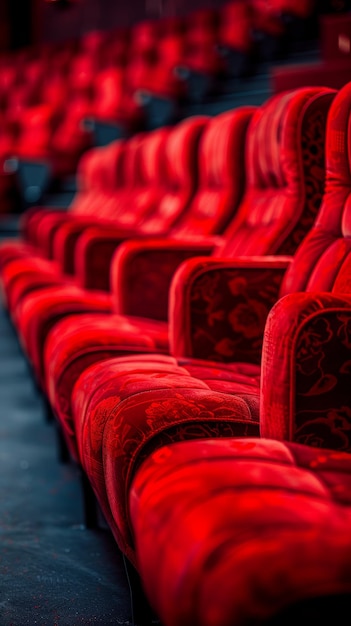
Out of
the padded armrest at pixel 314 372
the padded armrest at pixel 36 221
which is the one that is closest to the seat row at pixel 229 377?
the padded armrest at pixel 314 372

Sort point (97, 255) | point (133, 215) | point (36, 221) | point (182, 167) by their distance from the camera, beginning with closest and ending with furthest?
point (97, 255) < point (182, 167) < point (133, 215) < point (36, 221)

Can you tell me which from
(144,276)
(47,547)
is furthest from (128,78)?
(47,547)

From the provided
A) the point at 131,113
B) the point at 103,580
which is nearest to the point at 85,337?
the point at 103,580

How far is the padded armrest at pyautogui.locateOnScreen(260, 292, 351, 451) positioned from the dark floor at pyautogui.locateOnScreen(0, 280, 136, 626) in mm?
334

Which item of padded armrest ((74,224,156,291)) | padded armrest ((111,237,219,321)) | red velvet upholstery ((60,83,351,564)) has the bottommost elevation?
padded armrest ((74,224,156,291))

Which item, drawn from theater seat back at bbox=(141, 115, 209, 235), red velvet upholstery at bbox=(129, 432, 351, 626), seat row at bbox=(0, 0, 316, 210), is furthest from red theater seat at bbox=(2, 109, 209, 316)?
seat row at bbox=(0, 0, 316, 210)

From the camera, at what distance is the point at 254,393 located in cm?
90

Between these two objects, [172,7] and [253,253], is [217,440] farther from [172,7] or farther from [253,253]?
[172,7]

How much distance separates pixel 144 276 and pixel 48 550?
0.56m

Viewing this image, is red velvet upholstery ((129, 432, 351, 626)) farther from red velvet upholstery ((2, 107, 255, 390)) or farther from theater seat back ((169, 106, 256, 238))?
theater seat back ((169, 106, 256, 238))

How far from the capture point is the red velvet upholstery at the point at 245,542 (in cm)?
48

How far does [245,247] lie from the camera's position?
146cm

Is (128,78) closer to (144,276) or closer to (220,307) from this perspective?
(144,276)

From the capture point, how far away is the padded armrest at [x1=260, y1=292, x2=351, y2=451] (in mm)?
695
